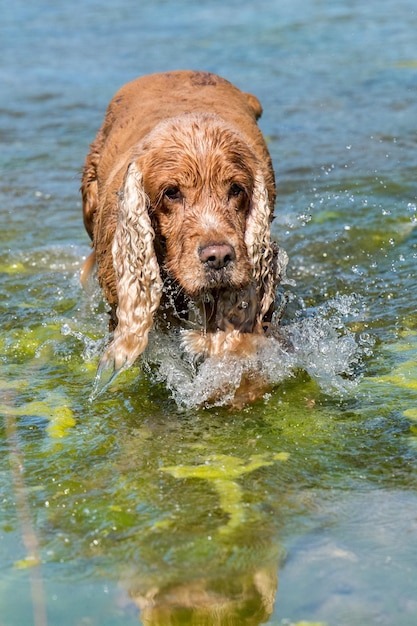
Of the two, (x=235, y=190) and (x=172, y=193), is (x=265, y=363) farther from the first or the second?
(x=172, y=193)

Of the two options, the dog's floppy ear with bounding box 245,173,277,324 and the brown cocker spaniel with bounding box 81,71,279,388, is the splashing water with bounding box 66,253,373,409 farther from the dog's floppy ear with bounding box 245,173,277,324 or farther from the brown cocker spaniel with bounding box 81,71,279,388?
the dog's floppy ear with bounding box 245,173,277,324

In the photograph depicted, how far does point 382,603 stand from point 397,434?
1.44m

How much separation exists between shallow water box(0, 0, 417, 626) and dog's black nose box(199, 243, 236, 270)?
72 cm

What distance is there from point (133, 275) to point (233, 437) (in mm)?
999

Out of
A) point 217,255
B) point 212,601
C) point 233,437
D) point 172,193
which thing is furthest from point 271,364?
point 212,601

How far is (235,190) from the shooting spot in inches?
206

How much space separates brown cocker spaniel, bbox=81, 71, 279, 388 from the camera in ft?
16.4

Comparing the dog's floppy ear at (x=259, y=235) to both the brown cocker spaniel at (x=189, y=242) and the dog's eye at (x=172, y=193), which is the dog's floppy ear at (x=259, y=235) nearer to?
the brown cocker spaniel at (x=189, y=242)

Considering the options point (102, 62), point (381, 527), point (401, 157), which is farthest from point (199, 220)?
point (102, 62)

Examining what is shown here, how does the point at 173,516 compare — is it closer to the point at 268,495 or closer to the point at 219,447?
the point at 268,495

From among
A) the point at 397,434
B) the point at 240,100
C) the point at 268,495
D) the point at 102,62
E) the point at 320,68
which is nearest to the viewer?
the point at 268,495

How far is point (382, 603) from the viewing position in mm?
3461

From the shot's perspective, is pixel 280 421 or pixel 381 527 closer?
pixel 381 527

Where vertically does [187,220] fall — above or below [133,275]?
above
